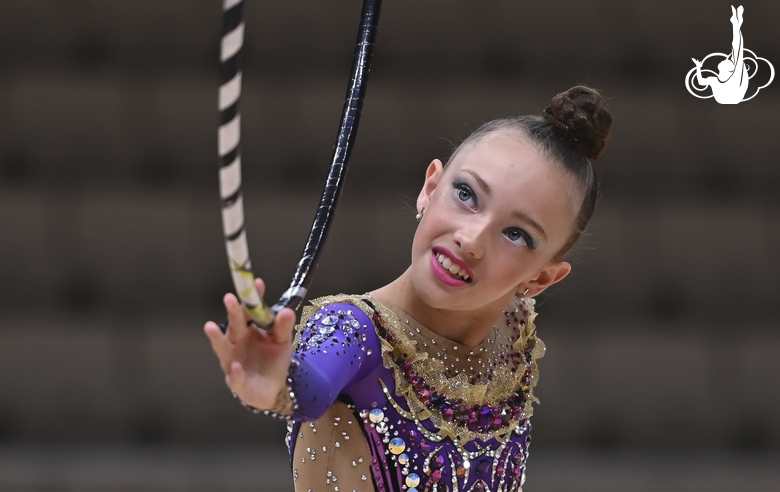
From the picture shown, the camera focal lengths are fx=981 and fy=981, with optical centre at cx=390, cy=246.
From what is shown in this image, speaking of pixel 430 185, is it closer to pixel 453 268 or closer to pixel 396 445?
pixel 453 268

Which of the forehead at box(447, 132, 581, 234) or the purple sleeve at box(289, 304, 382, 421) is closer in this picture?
the purple sleeve at box(289, 304, 382, 421)

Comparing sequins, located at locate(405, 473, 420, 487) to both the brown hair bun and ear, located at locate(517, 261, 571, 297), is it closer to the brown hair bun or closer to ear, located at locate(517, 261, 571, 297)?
ear, located at locate(517, 261, 571, 297)

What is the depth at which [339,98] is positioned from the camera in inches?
123

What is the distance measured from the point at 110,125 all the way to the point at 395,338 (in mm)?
2047

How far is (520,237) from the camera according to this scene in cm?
114

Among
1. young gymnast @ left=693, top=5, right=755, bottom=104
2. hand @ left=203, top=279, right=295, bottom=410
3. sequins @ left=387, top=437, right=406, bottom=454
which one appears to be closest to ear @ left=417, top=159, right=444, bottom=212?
sequins @ left=387, top=437, right=406, bottom=454

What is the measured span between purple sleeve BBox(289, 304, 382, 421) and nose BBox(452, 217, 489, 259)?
0.14 m

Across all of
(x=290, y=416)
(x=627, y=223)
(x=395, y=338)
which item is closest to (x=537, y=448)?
(x=627, y=223)

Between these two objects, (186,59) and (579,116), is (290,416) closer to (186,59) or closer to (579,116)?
(579,116)

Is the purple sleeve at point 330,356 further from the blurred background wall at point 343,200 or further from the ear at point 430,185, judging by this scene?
the blurred background wall at point 343,200

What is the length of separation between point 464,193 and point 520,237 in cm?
8

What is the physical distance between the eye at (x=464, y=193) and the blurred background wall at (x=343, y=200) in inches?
65.2

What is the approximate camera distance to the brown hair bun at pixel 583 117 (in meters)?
1.20

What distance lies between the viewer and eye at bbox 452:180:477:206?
1.14 meters
